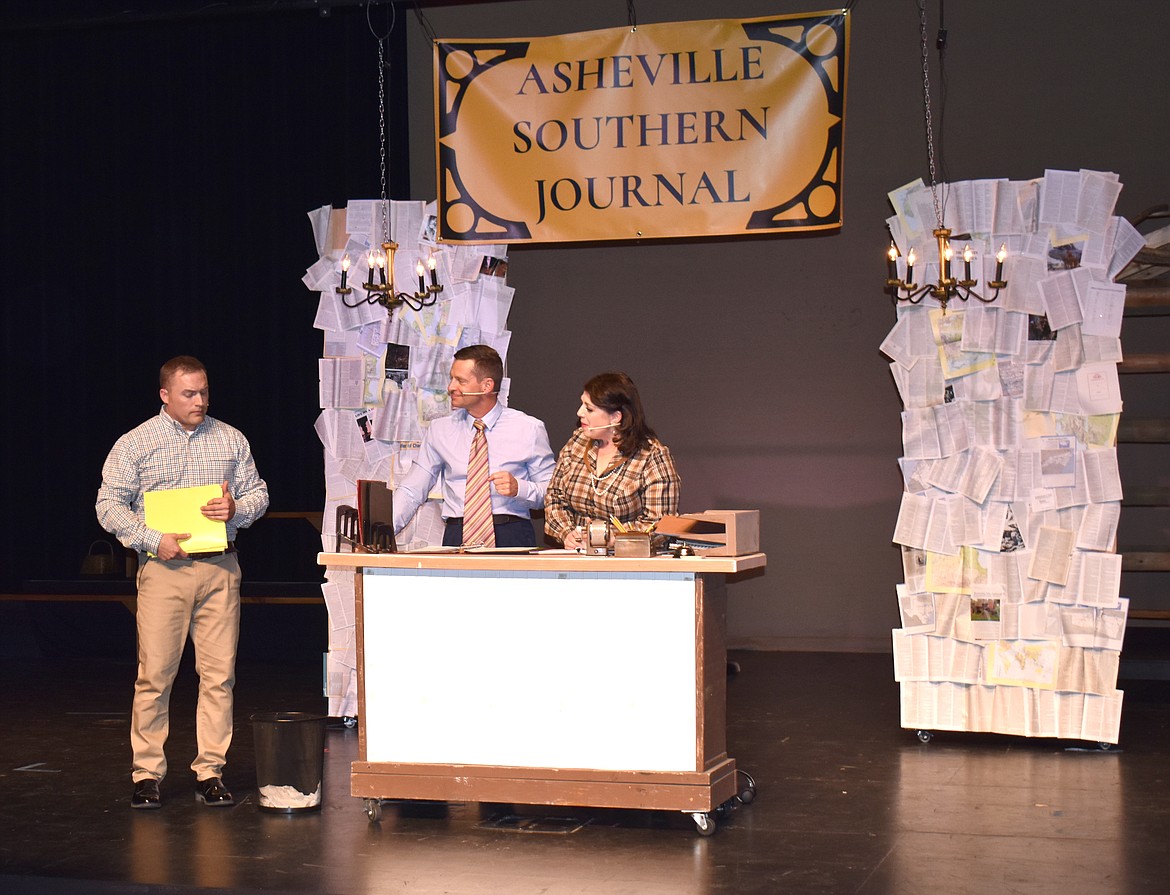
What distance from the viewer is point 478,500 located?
5316mm

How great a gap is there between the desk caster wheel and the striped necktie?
1.48m

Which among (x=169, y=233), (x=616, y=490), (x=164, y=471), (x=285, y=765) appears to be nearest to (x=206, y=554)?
(x=164, y=471)

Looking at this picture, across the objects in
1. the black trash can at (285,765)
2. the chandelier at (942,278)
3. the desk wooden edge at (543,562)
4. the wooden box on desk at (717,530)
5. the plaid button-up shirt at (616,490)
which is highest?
the chandelier at (942,278)

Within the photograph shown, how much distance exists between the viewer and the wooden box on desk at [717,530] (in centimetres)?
425

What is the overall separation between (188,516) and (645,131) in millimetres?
2258

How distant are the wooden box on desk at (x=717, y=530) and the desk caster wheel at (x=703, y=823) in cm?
78

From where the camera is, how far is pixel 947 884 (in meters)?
3.66

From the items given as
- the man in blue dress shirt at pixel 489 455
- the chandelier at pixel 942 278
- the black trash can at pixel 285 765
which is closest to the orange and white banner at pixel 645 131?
the chandelier at pixel 942 278

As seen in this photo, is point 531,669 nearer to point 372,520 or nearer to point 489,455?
point 372,520

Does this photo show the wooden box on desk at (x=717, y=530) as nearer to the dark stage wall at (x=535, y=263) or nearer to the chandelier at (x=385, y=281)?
the chandelier at (x=385, y=281)

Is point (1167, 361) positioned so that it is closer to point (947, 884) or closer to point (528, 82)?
point (528, 82)

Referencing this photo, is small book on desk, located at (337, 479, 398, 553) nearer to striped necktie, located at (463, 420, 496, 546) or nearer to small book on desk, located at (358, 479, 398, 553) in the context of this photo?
small book on desk, located at (358, 479, 398, 553)

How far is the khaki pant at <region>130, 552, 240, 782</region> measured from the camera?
4.56 metres

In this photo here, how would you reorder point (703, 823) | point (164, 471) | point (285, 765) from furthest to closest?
point (164, 471) < point (285, 765) < point (703, 823)
